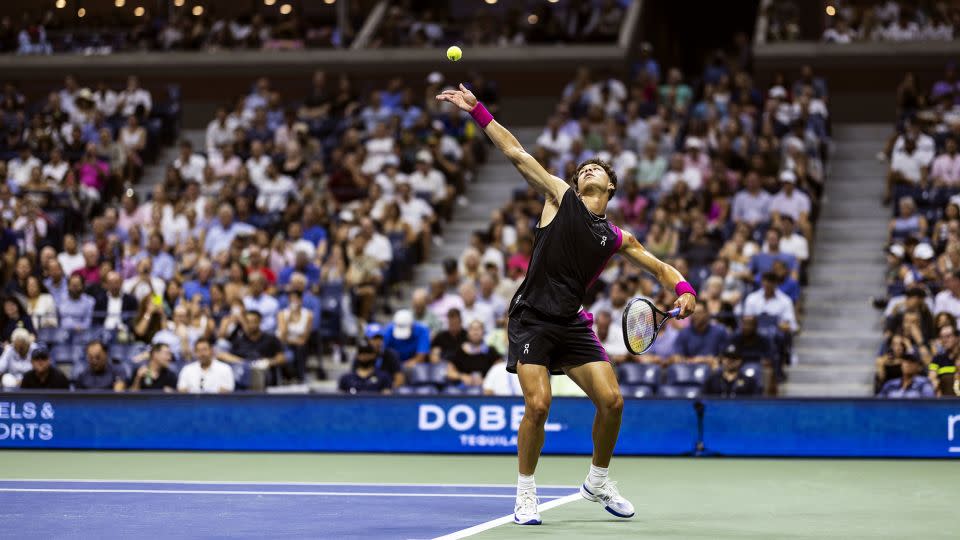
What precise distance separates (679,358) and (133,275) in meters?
7.86

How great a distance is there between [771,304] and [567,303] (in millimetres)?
8907

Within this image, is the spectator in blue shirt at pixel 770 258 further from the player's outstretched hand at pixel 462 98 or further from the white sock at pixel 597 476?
the player's outstretched hand at pixel 462 98

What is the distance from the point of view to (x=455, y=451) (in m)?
14.6

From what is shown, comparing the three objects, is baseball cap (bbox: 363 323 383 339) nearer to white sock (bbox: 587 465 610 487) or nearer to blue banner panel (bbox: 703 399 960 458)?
blue banner panel (bbox: 703 399 960 458)

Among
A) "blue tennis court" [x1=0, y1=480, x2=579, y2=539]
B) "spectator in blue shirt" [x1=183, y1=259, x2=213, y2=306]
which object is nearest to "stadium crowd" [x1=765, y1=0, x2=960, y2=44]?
"spectator in blue shirt" [x1=183, y1=259, x2=213, y2=306]

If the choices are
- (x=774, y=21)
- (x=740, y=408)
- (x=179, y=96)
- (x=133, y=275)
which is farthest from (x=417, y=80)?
(x=740, y=408)

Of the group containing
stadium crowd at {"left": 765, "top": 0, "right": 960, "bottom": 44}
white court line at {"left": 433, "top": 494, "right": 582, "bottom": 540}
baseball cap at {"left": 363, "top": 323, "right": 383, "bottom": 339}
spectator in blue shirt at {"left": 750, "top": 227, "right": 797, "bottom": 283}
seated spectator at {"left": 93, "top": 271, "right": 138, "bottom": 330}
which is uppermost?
stadium crowd at {"left": 765, "top": 0, "right": 960, "bottom": 44}

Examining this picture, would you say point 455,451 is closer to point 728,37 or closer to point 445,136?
point 445,136

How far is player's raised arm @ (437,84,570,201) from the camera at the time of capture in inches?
340

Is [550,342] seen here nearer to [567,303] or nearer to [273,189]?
[567,303]

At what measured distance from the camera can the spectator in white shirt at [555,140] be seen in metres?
21.6

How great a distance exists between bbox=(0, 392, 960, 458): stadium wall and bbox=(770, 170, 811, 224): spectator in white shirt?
553 centimetres

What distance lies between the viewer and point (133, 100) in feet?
82.7

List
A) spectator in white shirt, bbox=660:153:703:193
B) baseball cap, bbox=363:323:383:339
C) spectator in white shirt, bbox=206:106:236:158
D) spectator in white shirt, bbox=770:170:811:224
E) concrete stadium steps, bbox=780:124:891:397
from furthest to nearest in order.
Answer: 1. spectator in white shirt, bbox=206:106:236:158
2. spectator in white shirt, bbox=660:153:703:193
3. spectator in white shirt, bbox=770:170:811:224
4. concrete stadium steps, bbox=780:124:891:397
5. baseball cap, bbox=363:323:383:339
